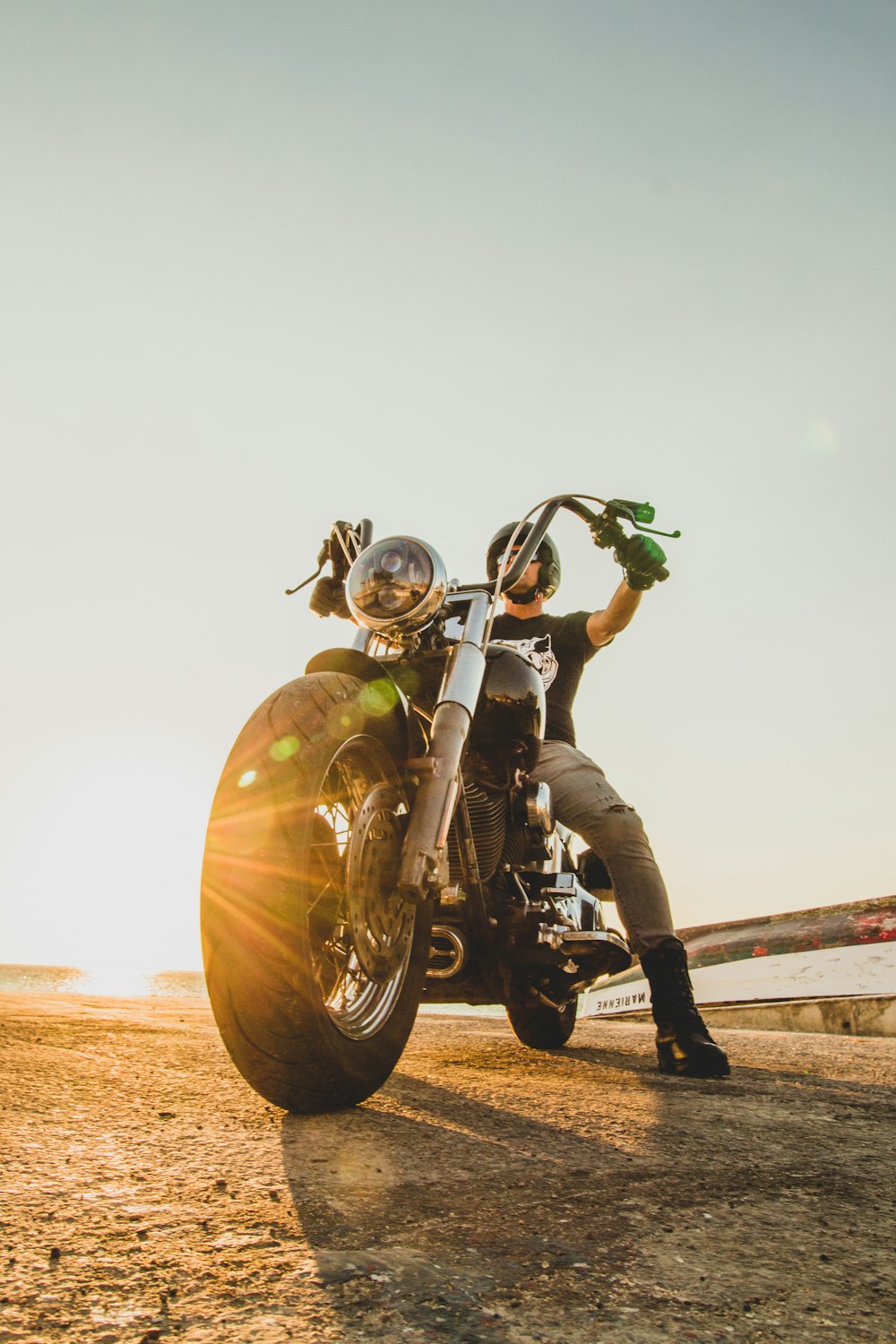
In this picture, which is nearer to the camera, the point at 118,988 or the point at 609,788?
the point at 609,788

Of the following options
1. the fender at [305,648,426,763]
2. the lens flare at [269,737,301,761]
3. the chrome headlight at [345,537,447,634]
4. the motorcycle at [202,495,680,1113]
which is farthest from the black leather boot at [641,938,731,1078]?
the lens flare at [269,737,301,761]

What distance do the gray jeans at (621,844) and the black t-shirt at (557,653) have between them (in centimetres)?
32

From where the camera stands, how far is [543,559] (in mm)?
3305

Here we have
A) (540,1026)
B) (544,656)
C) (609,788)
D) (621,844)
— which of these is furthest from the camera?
(540,1026)

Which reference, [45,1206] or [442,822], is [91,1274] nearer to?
[45,1206]

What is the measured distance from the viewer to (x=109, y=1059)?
8.42ft

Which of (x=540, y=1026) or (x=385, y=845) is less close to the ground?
(x=385, y=845)

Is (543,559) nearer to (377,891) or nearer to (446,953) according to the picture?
(446,953)

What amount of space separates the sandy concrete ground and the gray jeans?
0.88m

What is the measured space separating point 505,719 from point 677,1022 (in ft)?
4.16

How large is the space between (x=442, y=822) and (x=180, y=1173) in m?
0.92

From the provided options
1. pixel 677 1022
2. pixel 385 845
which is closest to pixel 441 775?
pixel 385 845

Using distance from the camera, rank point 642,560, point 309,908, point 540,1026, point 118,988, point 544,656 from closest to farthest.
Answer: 1. point 309,908
2. point 642,560
3. point 544,656
4. point 540,1026
5. point 118,988

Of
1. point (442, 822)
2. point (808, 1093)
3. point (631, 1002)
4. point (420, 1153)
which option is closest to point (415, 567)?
point (442, 822)
